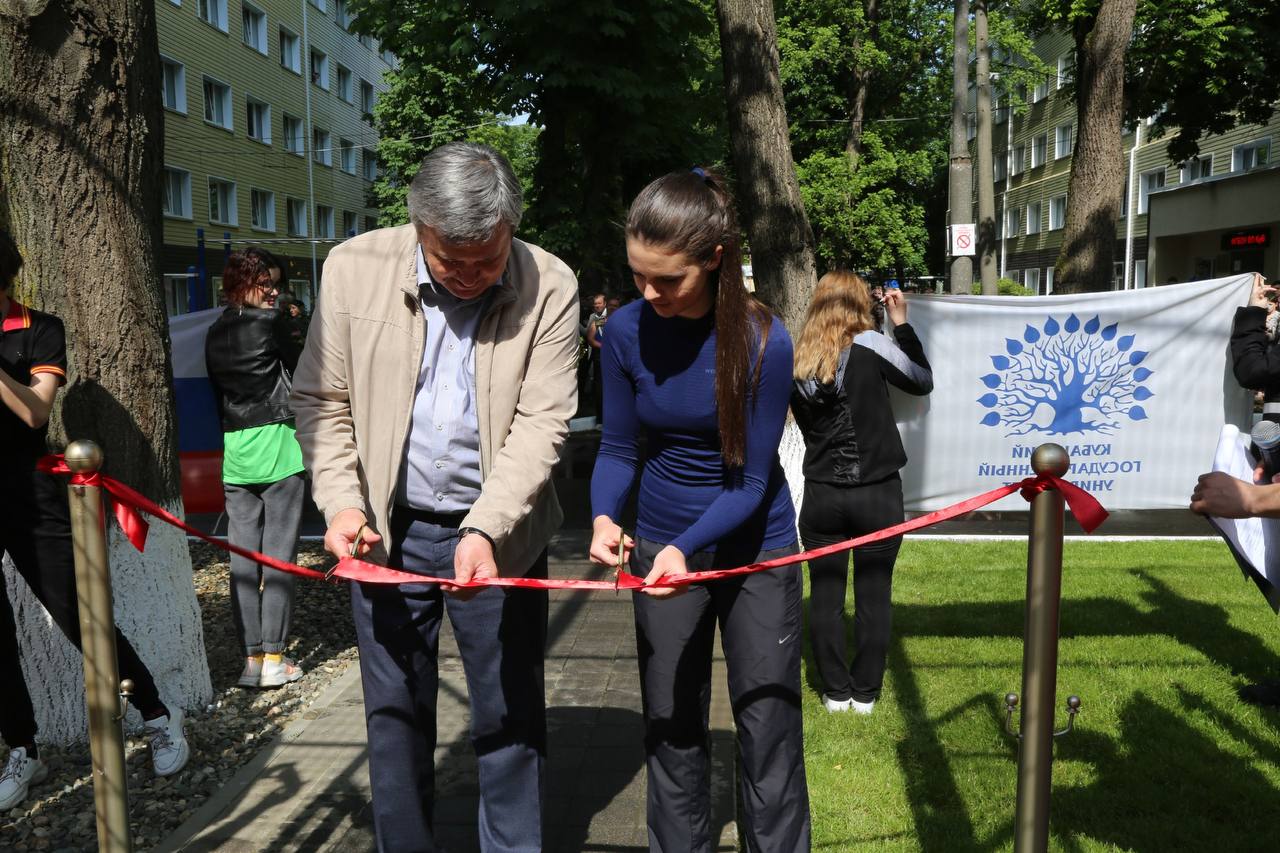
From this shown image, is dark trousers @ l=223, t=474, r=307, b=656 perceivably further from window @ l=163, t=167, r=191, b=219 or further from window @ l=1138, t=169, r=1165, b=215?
window @ l=1138, t=169, r=1165, b=215

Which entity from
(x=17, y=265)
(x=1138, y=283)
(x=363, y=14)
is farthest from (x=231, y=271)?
(x=1138, y=283)

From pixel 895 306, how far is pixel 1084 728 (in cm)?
201

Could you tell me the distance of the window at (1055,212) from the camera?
4787 cm

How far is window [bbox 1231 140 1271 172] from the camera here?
1268 inches

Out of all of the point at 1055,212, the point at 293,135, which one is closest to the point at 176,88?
the point at 293,135

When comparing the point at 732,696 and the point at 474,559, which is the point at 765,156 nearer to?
the point at 732,696

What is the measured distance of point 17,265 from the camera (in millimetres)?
3648

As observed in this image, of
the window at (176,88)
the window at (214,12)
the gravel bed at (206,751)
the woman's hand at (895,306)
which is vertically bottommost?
the gravel bed at (206,751)

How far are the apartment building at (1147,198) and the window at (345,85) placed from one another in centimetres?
2517

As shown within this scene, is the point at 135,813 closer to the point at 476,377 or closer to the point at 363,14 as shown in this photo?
the point at 476,377

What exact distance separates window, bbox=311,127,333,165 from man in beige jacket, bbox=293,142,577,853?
40600 mm

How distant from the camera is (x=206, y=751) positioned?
14.2ft

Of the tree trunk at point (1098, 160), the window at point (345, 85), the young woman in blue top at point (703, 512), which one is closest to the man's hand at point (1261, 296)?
the young woman in blue top at point (703, 512)

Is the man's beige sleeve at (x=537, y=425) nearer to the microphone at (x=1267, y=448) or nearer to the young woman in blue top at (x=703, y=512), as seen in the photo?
the young woman in blue top at (x=703, y=512)
